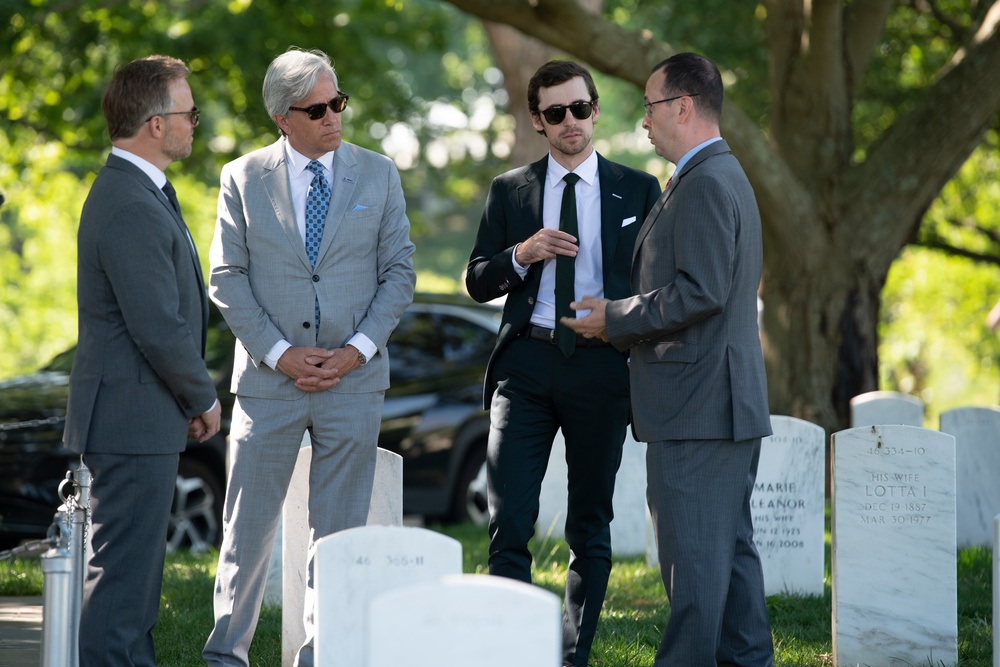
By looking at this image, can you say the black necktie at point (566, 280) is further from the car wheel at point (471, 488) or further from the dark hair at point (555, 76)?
the car wheel at point (471, 488)

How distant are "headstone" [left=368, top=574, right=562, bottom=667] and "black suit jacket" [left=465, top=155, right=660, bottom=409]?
225cm

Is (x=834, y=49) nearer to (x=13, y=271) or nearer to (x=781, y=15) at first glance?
(x=781, y=15)

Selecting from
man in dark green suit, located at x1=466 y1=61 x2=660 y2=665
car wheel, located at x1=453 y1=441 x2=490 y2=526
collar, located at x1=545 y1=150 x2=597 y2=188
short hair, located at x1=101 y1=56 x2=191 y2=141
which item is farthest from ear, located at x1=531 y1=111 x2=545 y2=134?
car wheel, located at x1=453 y1=441 x2=490 y2=526

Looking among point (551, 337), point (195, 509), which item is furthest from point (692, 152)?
point (195, 509)

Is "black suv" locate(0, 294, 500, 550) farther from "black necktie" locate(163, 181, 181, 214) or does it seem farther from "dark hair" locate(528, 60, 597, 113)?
"dark hair" locate(528, 60, 597, 113)

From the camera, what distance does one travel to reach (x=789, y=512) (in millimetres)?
6859

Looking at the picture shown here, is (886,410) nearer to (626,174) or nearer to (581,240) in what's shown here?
(626,174)

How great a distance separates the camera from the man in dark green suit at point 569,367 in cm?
494

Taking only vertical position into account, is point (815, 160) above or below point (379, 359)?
above

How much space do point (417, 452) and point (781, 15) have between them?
505 centimetres

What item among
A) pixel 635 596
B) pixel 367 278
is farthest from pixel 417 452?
pixel 367 278

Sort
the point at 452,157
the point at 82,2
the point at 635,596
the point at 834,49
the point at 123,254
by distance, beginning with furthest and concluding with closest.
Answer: the point at 452,157 → the point at 82,2 → the point at 834,49 → the point at 635,596 → the point at 123,254

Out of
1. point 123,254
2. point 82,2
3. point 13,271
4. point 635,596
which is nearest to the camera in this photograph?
point 123,254

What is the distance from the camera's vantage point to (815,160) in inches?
413
